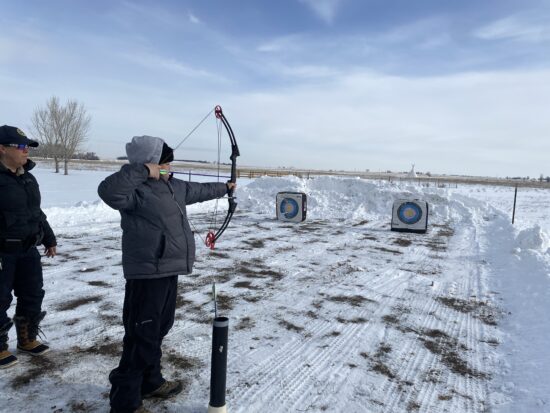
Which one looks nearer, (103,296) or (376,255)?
(103,296)

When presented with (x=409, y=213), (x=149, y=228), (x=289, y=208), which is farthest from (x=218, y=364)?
(x=289, y=208)

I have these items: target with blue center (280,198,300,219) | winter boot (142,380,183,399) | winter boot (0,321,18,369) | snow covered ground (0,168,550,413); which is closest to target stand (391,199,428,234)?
snow covered ground (0,168,550,413)

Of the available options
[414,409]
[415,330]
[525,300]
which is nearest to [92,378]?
[414,409]

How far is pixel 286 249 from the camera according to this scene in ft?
28.4

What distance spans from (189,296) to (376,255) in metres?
4.64

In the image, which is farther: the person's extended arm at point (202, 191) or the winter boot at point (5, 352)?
the winter boot at point (5, 352)

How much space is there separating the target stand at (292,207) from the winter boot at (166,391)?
10272 millimetres

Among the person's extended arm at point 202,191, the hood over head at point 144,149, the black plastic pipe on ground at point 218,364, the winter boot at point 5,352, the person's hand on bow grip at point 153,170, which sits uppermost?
the hood over head at point 144,149

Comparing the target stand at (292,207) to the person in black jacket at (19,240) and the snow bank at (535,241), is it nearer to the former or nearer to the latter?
the snow bank at (535,241)

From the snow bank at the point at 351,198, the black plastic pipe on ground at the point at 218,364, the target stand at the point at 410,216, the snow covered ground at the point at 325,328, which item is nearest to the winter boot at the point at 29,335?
the snow covered ground at the point at 325,328

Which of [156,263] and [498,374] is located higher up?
[156,263]

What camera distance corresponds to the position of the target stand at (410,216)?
39.3ft

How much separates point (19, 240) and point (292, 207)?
10446mm

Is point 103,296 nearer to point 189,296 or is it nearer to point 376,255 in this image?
point 189,296
